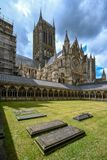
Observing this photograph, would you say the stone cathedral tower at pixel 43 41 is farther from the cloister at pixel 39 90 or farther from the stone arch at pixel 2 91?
the stone arch at pixel 2 91

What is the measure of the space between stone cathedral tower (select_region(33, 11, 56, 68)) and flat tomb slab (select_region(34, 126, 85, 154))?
5778 centimetres

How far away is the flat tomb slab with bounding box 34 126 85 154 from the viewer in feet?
14.6

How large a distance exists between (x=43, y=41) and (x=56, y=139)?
6658 centimetres

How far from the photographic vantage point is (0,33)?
31625 millimetres

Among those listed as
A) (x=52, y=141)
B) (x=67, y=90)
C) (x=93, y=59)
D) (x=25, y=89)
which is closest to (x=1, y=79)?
(x=25, y=89)

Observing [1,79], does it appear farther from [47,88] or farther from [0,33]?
[0,33]

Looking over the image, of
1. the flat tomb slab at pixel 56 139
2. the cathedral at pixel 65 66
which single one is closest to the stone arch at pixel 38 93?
the cathedral at pixel 65 66

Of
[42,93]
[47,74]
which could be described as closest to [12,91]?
[42,93]

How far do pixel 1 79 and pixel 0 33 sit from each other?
46.8ft

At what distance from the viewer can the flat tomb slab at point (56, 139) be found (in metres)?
4.46

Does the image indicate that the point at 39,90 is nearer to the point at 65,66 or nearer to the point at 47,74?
the point at 65,66

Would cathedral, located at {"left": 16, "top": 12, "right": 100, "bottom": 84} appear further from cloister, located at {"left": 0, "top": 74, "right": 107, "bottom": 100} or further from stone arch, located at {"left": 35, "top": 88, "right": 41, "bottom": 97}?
stone arch, located at {"left": 35, "top": 88, "right": 41, "bottom": 97}

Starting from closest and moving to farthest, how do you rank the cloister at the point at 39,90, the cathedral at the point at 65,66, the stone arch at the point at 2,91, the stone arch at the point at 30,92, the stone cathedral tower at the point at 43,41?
1. the stone arch at the point at 2,91
2. the cloister at the point at 39,90
3. the stone arch at the point at 30,92
4. the cathedral at the point at 65,66
5. the stone cathedral tower at the point at 43,41

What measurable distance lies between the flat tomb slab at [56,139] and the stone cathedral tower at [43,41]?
57780 millimetres
